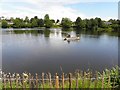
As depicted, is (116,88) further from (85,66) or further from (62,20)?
(62,20)

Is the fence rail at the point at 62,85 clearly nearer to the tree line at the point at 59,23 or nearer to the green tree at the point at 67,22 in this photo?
the tree line at the point at 59,23

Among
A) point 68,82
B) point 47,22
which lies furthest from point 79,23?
point 68,82

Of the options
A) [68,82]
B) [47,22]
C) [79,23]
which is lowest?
[68,82]

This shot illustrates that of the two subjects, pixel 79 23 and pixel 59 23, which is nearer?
pixel 79 23

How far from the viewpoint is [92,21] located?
80.3 meters

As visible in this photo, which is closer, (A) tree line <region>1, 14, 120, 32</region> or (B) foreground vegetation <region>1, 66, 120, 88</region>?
(B) foreground vegetation <region>1, 66, 120, 88</region>

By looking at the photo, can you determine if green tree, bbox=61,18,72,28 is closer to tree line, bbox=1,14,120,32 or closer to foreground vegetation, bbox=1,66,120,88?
tree line, bbox=1,14,120,32

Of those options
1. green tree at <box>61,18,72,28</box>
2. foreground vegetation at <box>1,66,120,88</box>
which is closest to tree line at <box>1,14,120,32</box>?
green tree at <box>61,18,72,28</box>

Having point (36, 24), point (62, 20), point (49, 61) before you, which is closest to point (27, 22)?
point (36, 24)

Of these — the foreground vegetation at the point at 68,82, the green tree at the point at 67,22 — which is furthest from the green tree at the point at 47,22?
the foreground vegetation at the point at 68,82

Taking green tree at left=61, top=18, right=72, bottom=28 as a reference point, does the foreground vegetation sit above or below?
below

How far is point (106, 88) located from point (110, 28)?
73.4m

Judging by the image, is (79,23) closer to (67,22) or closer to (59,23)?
(67,22)

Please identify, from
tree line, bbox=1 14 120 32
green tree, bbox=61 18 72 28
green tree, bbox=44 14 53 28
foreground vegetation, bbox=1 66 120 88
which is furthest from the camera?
green tree, bbox=61 18 72 28
